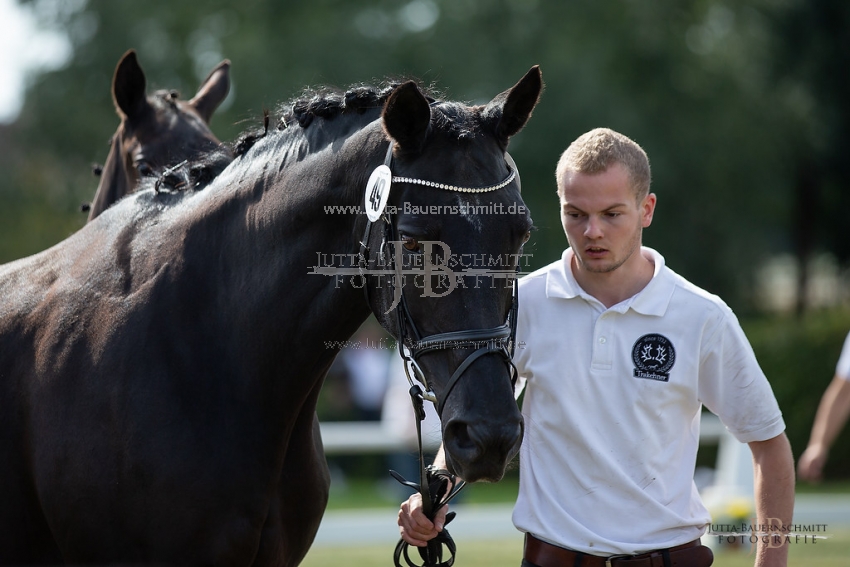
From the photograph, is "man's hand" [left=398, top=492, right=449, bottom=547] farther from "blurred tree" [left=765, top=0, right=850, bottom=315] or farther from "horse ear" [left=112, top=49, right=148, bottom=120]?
"blurred tree" [left=765, top=0, right=850, bottom=315]

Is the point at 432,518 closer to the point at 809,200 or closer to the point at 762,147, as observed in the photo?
the point at 762,147

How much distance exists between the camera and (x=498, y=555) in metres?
7.95

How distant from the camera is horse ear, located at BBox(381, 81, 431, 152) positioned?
261cm

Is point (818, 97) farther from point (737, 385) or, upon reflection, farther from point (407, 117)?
point (407, 117)

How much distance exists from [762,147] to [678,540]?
19.6 m

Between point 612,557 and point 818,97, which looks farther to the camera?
point 818,97

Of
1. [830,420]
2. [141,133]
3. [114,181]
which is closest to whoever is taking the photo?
[141,133]

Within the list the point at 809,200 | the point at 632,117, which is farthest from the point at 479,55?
the point at 809,200

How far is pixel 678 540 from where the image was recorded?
116 inches

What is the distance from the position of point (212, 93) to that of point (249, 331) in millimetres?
2463

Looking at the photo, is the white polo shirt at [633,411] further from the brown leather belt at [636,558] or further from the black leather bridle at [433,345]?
the black leather bridle at [433,345]

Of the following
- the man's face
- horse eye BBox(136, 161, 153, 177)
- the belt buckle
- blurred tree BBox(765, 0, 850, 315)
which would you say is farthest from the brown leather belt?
blurred tree BBox(765, 0, 850, 315)

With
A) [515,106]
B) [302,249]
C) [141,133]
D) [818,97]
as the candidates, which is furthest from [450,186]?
[818,97]

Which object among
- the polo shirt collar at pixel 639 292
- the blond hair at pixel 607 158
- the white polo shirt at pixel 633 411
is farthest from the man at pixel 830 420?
the blond hair at pixel 607 158
